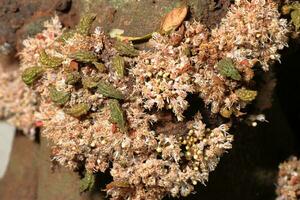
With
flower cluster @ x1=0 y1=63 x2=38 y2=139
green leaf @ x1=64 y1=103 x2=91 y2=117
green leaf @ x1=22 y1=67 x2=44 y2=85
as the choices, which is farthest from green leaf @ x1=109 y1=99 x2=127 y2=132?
flower cluster @ x1=0 y1=63 x2=38 y2=139

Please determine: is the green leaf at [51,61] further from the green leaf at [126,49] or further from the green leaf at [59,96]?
the green leaf at [126,49]

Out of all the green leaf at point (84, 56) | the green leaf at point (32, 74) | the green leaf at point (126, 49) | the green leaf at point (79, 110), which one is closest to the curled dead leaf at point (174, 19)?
the green leaf at point (126, 49)

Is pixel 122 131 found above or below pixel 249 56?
below

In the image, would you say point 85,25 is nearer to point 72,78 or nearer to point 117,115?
point 72,78

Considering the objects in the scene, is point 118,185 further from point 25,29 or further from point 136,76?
point 25,29

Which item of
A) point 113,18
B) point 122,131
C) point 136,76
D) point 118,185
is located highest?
point 113,18

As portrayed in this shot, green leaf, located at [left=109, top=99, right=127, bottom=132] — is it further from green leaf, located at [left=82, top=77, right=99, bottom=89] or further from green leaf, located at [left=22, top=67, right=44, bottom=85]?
green leaf, located at [left=22, top=67, right=44, bottom=85]

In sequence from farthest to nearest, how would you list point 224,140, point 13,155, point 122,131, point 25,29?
1. point 13,155
2. point 25,29
3. point 224,140
4. point 122,131

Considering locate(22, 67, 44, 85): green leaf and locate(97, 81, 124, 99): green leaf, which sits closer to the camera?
locate(97, 81, 124, 99): green leaf

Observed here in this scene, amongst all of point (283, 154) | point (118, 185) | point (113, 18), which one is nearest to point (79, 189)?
point (118, 185)
